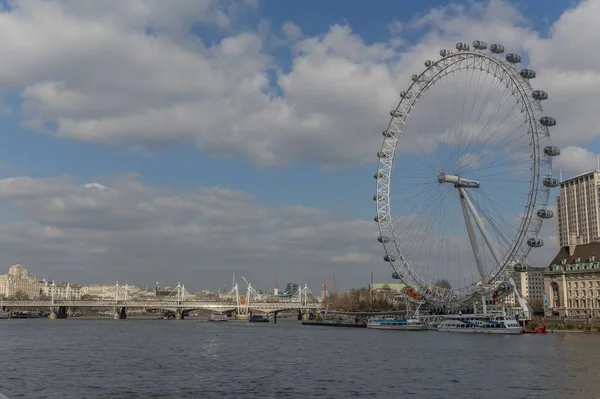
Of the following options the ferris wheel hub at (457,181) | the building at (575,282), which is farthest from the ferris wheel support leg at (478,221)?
the building at (575,282)

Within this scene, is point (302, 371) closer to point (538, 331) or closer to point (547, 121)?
point (547, 121)

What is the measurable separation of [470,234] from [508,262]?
7.26 metres

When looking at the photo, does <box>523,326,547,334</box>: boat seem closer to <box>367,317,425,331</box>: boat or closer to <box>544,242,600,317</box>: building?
<box>544,242,600,317</box>: building

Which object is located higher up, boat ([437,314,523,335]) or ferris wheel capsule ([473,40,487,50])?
→ ferris wheel capsule ([473,40,487,50])

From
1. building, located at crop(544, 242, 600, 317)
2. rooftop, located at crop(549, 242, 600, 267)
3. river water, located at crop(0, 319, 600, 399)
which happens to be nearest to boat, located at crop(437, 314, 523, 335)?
building, located at crop(544, 242, 600, 317)

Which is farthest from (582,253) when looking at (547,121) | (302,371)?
(302,371)

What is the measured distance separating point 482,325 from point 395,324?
23.8 m

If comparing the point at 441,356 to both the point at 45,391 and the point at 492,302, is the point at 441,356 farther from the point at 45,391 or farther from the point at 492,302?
the point at 492,302

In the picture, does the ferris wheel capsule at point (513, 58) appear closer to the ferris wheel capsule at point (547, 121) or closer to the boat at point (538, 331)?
the ferris wheel capsule at point (547, 121)

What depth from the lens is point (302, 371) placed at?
47.6 metres

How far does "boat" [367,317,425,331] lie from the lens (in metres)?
114

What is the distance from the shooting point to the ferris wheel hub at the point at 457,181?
89875 millimetres

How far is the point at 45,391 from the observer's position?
3684cm

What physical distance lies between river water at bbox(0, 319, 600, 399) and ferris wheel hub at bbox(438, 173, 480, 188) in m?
25.6
